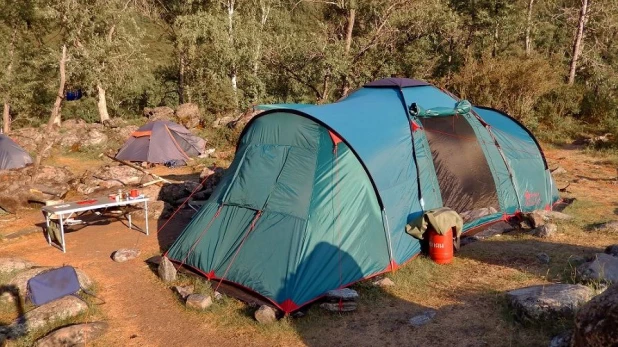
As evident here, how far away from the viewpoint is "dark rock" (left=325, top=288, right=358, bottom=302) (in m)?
6.39

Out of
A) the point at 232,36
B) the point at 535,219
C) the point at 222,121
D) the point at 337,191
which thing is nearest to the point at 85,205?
the point at 337,191

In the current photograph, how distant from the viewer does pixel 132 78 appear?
23906 mm

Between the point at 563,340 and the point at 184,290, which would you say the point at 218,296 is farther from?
the point at 563,340

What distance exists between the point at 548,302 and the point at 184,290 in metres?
4.79

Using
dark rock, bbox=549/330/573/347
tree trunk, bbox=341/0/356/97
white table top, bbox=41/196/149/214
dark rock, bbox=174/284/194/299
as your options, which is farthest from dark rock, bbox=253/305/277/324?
tree trunk, bbox=341/0/356/97

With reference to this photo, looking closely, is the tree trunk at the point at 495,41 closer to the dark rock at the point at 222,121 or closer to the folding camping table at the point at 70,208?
the dark rock at the point at 222,121

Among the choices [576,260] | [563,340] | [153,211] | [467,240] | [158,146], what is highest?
[563,340]

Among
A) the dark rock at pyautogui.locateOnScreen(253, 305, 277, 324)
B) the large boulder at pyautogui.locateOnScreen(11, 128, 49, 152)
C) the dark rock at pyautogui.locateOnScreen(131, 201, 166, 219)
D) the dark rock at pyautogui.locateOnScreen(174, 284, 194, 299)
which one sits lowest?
the large boulder at pyautogui.locateOnScreen(11, 128, 49, 152)

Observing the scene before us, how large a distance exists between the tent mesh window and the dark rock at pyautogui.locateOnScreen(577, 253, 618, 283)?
7.38 feet

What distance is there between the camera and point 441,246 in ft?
25.2

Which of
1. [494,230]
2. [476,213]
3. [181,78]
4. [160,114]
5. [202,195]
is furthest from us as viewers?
[181,78]

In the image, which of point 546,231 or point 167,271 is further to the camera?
point 546,231

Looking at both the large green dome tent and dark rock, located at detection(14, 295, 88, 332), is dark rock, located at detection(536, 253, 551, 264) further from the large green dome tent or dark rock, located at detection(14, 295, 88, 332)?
dark rock, located at detection(14, 295, 88, 332)

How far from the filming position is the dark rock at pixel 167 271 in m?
7.55
